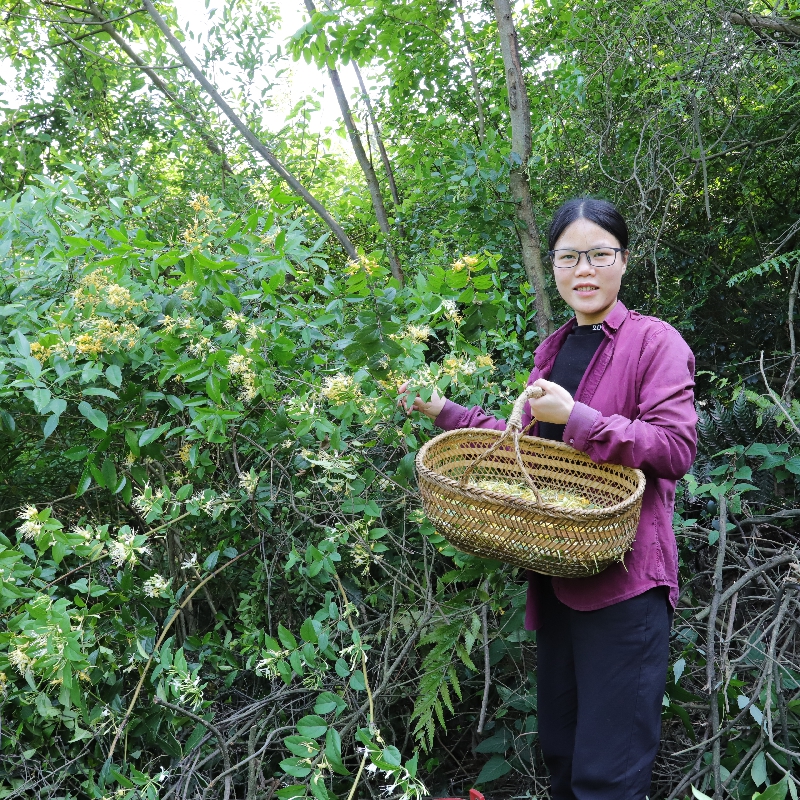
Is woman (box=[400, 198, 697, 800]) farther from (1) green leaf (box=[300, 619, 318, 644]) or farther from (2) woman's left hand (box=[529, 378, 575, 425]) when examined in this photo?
(1) green leaf (box=[300, 619, 318, 644])

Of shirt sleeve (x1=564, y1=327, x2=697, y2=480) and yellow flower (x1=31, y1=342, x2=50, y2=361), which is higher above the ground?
yellow flower (x1=31, y1=342, x2=50, y2=361)

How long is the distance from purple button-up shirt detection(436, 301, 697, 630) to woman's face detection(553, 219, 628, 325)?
0.05m

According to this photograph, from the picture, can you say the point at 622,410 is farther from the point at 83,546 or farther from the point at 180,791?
the point at 180,791

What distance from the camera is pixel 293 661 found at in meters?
2.12

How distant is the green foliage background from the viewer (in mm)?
2207

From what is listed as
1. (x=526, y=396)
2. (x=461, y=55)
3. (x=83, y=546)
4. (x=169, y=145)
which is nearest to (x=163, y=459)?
(x=83, y=546)

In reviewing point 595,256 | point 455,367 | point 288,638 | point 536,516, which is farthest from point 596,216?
point 288,638

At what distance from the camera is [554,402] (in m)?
1.74

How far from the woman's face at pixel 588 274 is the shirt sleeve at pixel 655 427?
233mm

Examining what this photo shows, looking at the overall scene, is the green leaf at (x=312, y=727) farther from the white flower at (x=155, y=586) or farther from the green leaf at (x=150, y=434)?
the green leaf at (x=150, y=434)

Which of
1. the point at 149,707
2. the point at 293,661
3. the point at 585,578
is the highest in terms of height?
the point at 585,578

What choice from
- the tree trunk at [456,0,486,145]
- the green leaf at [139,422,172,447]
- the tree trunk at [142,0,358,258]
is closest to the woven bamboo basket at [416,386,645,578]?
the green leaf at [139,422,172,447]

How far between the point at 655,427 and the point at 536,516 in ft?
1.13

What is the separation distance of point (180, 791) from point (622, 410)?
186 centimetres
